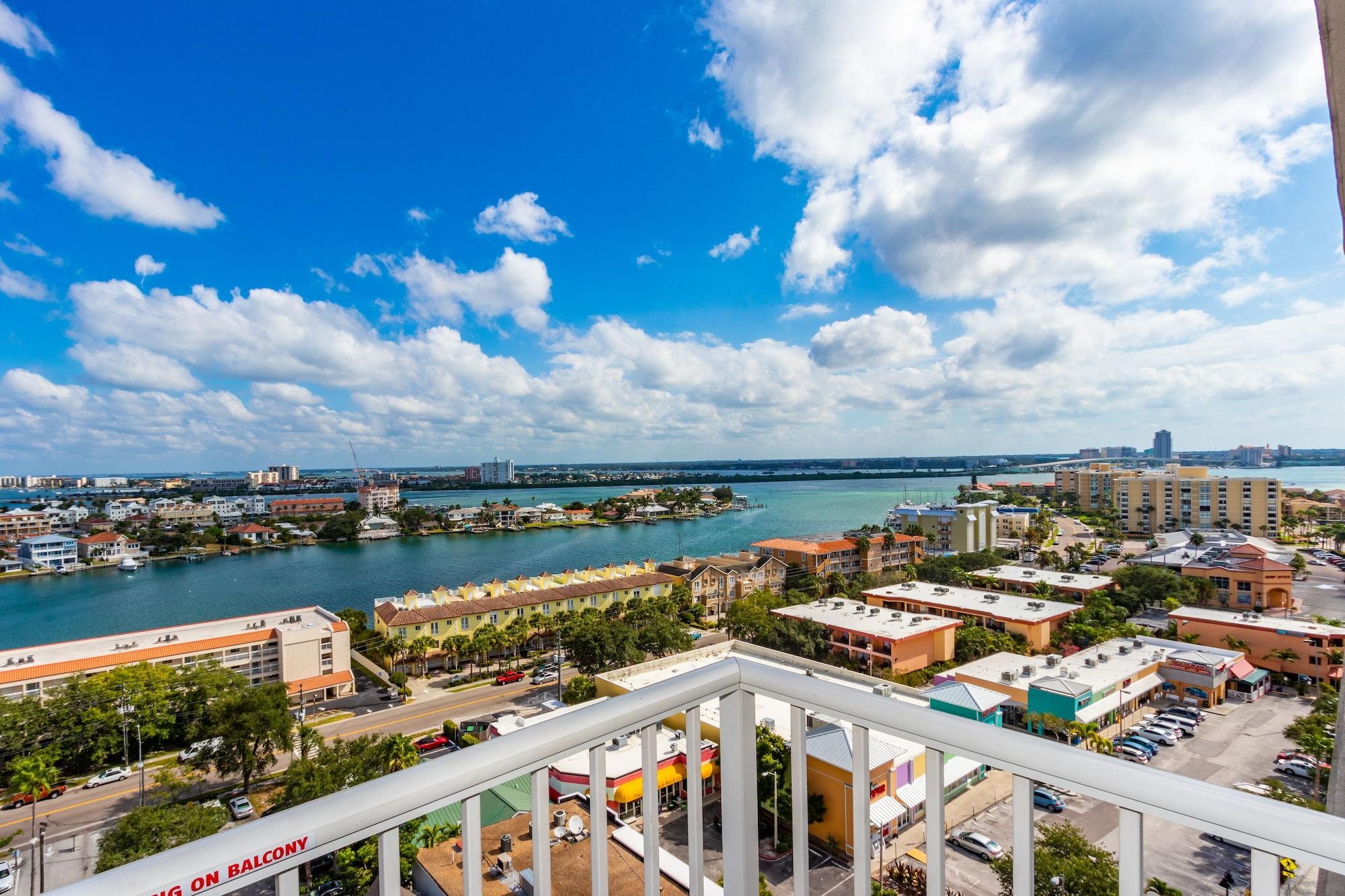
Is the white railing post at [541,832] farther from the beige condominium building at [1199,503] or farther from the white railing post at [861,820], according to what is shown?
the beige condominium building at [1199,503]

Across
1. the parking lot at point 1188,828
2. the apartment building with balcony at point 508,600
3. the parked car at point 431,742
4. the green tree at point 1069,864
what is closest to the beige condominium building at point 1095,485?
the parking lot at point 1188,828

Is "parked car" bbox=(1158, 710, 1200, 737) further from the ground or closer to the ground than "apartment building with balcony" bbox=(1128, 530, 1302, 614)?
closer to the ground

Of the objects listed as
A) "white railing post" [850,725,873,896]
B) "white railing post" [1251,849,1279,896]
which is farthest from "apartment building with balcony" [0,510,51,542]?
"white railing post" [1251,849,1279,896]

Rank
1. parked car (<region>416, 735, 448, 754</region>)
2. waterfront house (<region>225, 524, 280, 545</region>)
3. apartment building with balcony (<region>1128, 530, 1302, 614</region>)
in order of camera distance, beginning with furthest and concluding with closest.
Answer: waterfront house (<region>225, 524, 280, 545</region>) → apartment building with balcony (<region>1128, 530, 1302, 614</region>) → parked car (<region>416, 735, 448, 754</region>)

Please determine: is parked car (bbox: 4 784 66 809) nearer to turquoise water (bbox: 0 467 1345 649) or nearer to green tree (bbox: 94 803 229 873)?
green tree (bbox: 94 803 229 873)

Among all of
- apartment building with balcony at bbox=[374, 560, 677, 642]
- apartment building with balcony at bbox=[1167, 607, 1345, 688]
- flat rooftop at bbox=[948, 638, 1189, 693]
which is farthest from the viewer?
apartment building with balcony at bbox=[374, 560, 677, 642]

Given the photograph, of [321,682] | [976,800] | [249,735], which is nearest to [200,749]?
[249,735]
